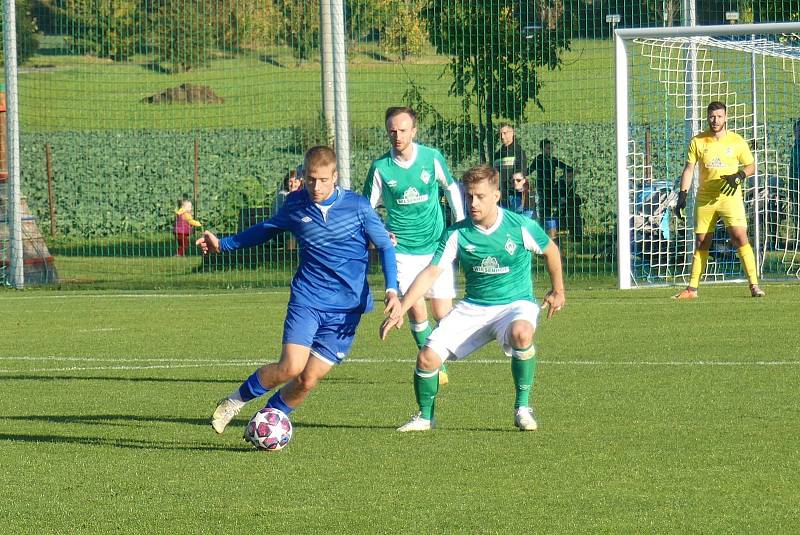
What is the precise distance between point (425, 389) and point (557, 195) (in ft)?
39.9

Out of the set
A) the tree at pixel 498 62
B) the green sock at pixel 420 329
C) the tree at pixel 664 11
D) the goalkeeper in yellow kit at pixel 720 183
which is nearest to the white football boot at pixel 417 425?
the green sock at pixel 420 329

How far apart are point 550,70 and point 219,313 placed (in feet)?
22.9

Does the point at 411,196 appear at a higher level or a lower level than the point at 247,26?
lower

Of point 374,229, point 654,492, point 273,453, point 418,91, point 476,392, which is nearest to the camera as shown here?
point 654,492

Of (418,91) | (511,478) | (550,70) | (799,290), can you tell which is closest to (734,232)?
(799,290)

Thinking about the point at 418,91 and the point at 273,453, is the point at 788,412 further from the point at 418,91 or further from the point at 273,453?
the point at 418,91

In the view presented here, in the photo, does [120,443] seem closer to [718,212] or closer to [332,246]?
[332,246]

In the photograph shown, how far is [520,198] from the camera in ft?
64.3

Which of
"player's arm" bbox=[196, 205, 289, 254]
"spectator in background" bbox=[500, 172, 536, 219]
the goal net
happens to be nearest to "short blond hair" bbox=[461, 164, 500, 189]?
"player's arm" bbox=[196, 205, 289, 254]

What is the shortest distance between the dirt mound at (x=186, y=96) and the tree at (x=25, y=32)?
2.98m

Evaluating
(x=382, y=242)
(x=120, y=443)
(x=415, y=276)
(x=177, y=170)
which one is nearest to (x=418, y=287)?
(x=382, y=242)

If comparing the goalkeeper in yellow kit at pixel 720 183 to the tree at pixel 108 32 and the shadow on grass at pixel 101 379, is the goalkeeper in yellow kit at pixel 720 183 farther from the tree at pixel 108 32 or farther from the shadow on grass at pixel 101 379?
the tree at pixel 108 32

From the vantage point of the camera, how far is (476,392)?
9.88m

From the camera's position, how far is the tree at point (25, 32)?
20.5m
